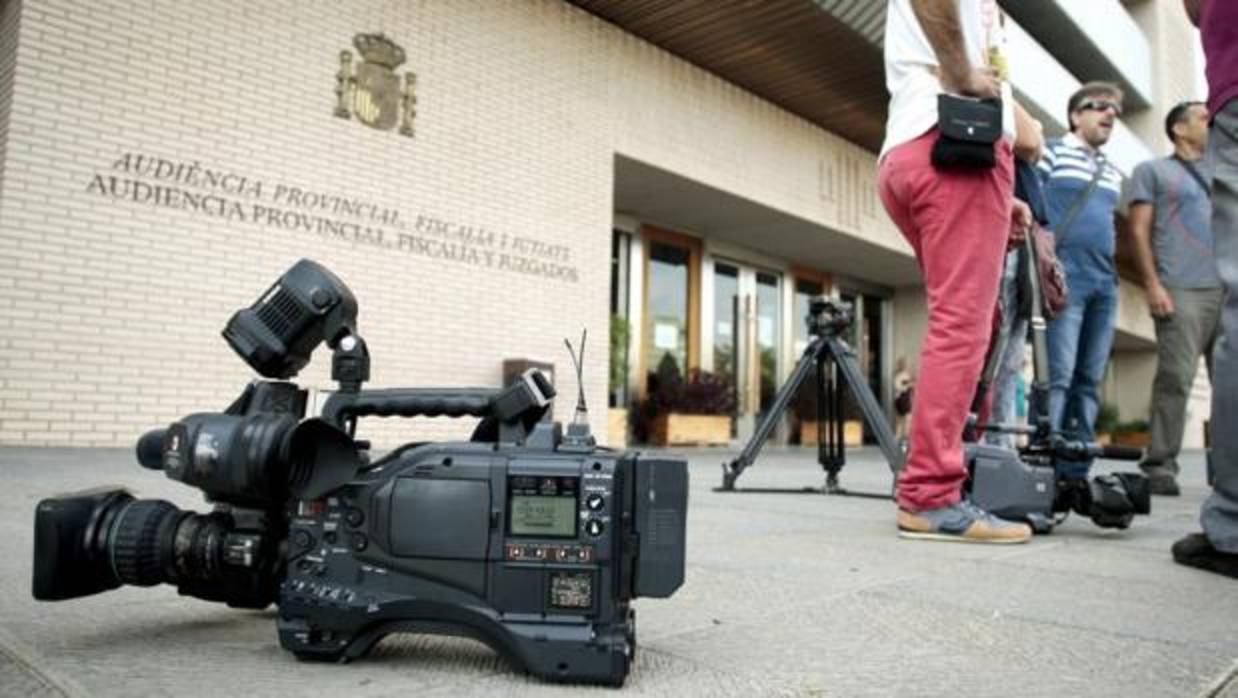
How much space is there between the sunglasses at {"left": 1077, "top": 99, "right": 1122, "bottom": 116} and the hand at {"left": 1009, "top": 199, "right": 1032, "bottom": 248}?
135cm

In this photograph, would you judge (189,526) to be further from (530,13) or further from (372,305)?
(530,13)

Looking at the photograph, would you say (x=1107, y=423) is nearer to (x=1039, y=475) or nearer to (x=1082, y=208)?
(x=1082, y=208)

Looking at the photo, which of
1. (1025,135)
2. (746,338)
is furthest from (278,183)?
(746,338)

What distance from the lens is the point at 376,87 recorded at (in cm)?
661

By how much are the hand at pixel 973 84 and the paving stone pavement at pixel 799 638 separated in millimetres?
1255

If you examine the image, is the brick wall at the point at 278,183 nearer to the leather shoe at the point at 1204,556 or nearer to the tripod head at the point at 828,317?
the tripod head at the point at 828,317

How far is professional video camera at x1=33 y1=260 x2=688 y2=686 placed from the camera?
3.54 ft

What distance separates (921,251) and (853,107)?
8238mm

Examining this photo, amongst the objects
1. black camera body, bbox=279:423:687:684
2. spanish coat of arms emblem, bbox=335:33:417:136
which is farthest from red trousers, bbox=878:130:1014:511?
spanish coat of arms emblem, bbox=335:33:417:136

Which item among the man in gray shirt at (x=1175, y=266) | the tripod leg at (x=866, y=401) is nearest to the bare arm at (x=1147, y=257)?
the man in gray shirt at (x=1175, y=266)

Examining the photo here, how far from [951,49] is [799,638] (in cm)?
172

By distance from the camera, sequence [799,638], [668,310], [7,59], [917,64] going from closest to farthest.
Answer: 1. [799,638]
2. [917,64]
3. [7,59]
4. [668,310]

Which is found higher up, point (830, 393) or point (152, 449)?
point (830, 393)

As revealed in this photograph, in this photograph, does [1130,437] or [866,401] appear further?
[1130,437]
